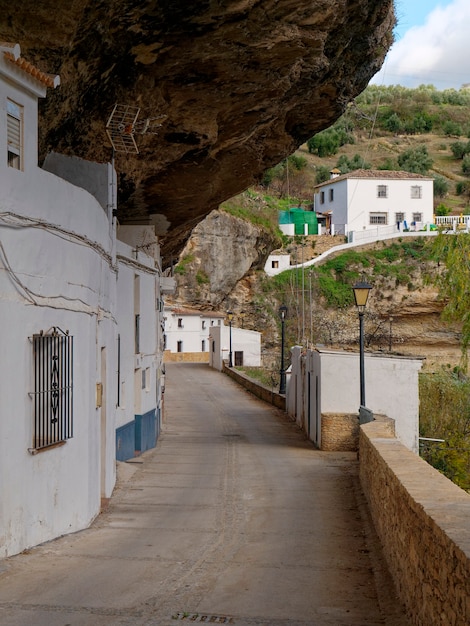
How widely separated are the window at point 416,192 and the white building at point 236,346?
2214 centimetres

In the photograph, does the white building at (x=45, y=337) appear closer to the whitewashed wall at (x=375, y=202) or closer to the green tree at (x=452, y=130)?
the whitewashed wall at (x=375, y=202)

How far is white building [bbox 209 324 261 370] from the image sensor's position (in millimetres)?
52094

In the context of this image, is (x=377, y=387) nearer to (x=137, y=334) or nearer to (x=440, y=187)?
(x=137, y=334)

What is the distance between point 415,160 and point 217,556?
280 ft

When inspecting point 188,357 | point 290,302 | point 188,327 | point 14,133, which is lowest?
point 188,357

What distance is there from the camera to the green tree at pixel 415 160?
8912 cm

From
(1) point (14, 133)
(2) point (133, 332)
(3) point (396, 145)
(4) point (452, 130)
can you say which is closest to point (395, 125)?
(4) point (452, 130)

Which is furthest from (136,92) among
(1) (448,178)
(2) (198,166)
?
(1) (448,178)

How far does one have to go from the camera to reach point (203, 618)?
7.04m

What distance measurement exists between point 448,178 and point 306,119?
2924 inches

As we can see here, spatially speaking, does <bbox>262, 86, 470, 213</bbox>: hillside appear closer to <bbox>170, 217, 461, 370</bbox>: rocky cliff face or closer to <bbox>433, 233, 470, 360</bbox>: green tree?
<bbox>170, 217, 461, 370</bbox>: rocky cliff face

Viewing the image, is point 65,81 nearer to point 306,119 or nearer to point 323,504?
point 323,504

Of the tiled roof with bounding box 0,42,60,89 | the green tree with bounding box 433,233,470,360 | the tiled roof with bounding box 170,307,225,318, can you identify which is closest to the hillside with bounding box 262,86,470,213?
the tiled roof with bounding box 170,307,225,318

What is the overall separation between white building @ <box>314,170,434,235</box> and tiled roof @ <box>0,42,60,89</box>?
6066 centimetres
